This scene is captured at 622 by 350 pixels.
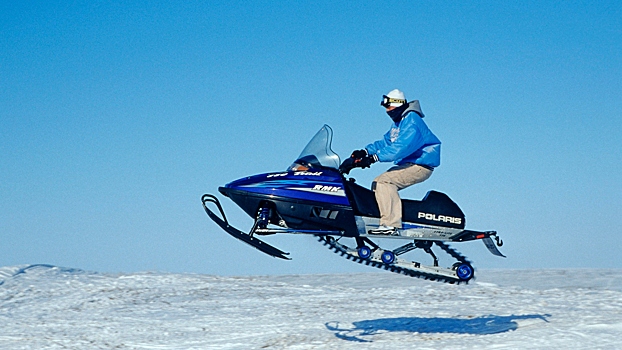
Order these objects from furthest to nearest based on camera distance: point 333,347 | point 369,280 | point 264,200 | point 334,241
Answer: point 369,280
point 333,347
point 334,241
point 264,200

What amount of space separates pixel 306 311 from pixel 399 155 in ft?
20.5

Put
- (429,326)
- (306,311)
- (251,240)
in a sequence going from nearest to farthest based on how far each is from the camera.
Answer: (251,240) < (429,326) < (306,311)

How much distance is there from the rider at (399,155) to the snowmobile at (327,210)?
161mm

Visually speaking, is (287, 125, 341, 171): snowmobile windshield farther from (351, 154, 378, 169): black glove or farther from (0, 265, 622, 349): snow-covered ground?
(0, 265, 622, 349): snow-covered ground

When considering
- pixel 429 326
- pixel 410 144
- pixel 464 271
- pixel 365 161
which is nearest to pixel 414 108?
pixel 410 144

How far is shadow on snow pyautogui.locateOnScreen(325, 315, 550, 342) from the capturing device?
1191 cm

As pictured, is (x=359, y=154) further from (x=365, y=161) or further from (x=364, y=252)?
(x=364, y=252)

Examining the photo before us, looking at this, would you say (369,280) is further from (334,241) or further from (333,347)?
(334,241)

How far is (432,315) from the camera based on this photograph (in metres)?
13.5

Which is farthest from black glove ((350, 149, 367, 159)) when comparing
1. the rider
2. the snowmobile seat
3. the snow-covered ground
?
the snow-covered ground

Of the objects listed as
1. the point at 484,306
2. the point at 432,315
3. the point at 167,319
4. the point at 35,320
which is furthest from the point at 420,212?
the point at 35,320

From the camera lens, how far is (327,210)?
8.72 metres

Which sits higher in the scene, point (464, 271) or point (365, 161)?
point (365, 161)

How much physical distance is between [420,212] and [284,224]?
179 centimetres
